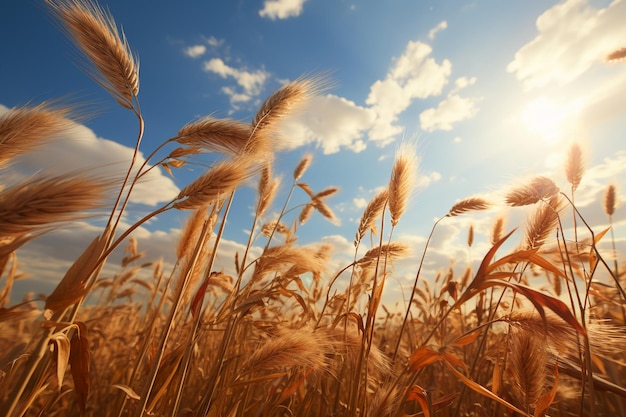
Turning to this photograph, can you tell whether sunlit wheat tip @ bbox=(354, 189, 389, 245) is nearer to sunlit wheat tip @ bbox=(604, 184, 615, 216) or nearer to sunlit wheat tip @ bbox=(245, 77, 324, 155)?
sunlit wheat tip @ bbox=(245, 77, 324, 155)

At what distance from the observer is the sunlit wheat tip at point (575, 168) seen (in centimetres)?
229

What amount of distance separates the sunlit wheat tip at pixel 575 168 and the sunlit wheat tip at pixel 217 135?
7.52 feet

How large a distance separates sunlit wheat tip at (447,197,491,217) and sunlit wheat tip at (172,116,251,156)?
1.58 meters

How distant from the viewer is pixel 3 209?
85cm

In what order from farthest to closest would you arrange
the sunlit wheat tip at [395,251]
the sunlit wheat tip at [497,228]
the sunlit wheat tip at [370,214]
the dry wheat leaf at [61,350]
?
the sunlit wheat tip at [497,228] < the sunlit wheat tip at [370,214] < the sunlit wheat tip at [395,251] < the dry wheat leaf at [61,350]

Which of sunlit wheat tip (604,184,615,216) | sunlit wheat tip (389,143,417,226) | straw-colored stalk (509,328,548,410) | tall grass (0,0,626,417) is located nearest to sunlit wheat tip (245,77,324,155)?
tall grass (0,0,626,417)

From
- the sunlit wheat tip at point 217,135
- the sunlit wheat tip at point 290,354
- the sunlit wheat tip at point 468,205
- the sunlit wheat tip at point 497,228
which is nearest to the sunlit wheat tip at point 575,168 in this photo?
the sunlit wheat tip at point 468,205

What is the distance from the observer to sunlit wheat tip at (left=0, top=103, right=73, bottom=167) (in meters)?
1.35

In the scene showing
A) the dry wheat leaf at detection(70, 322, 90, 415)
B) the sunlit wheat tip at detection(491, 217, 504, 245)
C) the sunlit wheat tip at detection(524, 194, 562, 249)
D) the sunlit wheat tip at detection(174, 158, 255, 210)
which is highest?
the sunlit wheat tip at detection(491, 217, 504, 245)

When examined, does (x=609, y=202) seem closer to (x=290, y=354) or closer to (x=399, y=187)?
(x=399, y=187)

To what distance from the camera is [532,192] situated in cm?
193

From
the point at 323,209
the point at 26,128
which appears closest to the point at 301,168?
the point at 323,209

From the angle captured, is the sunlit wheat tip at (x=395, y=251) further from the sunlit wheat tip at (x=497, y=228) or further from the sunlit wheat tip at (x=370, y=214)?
the sunlit wheat tip at (x=497, y=228)

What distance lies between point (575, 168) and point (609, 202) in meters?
2.12
